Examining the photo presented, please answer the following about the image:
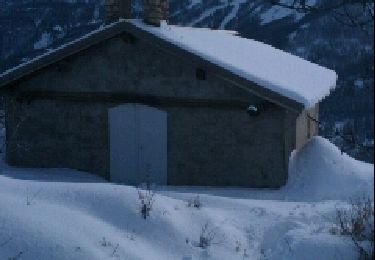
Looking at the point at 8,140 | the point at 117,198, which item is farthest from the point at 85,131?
the point at 117,198

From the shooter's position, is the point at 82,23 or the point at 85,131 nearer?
the point at 85,131

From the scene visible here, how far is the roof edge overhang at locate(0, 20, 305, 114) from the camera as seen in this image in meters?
14.1

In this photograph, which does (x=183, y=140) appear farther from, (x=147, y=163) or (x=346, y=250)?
(x=346, y=250)

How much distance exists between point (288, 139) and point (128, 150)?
4.01 meters

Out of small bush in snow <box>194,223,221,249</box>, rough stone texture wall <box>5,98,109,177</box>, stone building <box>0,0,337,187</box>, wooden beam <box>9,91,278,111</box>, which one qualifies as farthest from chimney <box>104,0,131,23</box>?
small bush in snow <box>194,223,221,249</box>

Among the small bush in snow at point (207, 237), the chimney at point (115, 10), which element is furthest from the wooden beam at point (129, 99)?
the small bush in snow at point (207, 237)

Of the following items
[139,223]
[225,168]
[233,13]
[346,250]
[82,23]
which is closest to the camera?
[346,250]

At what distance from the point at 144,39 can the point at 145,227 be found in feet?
25.6

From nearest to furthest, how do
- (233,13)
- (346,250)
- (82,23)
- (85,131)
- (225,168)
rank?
(346,250), (225,168), (85,131), (82,23), (233,13)

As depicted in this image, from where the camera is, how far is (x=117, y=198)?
868 centimetres

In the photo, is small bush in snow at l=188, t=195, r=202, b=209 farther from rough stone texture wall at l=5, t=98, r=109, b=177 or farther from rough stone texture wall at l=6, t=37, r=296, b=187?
rough stone texture wall at l=5, t=98, r=109, b=177

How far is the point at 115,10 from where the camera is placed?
58.4 feet

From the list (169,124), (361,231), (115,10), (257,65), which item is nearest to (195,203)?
(361,231)

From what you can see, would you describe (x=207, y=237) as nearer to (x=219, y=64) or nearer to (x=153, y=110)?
(x=219, y=64)
